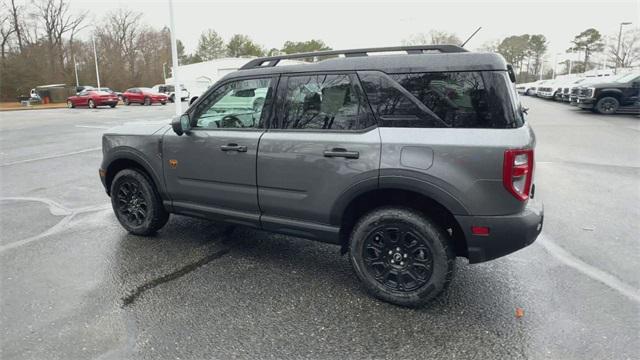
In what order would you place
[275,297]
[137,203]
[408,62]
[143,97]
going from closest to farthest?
[408,62], [275,297], [137,203], [143,97]

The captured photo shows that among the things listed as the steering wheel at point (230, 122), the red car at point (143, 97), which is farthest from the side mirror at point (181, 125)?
the red car at point (143, 97)

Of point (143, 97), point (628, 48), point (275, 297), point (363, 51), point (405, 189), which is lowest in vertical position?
point (275, 297)

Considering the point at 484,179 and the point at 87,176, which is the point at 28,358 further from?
Answer: the point at 87,176

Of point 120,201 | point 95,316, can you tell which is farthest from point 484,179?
point 120,201

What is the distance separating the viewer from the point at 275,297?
3.36 metres

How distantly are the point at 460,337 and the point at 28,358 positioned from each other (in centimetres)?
277

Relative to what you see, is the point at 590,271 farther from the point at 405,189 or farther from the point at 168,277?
the point at 168,277

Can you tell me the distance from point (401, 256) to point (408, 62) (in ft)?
4.79

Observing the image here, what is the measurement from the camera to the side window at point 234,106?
3.78 meters

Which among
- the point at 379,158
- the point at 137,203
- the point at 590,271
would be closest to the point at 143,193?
the point at 137,203

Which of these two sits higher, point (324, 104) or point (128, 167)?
point (324, 104)

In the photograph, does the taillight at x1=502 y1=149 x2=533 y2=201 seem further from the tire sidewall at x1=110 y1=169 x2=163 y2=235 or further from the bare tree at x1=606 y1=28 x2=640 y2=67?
the bare tree at x1=606 y1=28 x2=640 y2=67

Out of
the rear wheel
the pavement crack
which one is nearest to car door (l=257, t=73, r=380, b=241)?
the pavement crack

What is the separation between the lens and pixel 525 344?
2740mm
